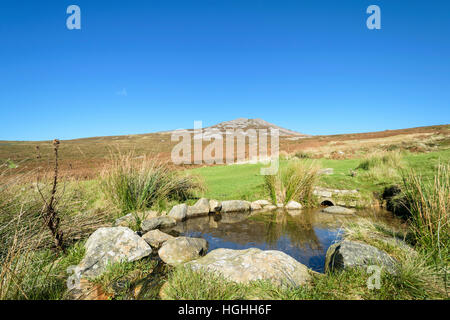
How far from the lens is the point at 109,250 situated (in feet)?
11.4

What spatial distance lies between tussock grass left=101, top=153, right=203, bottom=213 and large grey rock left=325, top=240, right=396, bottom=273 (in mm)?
4962

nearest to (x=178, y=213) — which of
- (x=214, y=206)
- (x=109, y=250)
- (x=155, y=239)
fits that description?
(x=214, y=206)

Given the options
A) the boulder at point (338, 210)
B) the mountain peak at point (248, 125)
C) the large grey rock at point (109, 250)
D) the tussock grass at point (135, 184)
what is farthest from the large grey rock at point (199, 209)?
the mountain peak at point (248, 125)

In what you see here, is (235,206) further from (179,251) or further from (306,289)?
(306,289)

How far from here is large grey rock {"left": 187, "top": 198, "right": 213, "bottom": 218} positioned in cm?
664

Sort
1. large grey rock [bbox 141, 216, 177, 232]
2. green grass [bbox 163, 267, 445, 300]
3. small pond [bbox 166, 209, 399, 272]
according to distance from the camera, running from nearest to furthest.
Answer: green grass [bbox 163, 267, 445, 300], small pond [bbox 166, 209, 399, 272], large grey rock [bbox 141, 216, 177, 232]

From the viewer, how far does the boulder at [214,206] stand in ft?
23.1

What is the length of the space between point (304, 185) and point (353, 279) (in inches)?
204

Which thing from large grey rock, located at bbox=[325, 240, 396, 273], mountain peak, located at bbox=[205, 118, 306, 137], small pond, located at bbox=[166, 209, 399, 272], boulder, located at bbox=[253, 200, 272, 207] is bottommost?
small pond, located at bbox=[166, 209, 399, 272]

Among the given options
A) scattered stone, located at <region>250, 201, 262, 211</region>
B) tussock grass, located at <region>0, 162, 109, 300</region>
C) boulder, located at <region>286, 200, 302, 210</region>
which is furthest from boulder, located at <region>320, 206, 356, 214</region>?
tussock grass, located at <region>0, 162, 109, 300</region>

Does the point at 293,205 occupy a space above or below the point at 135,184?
below

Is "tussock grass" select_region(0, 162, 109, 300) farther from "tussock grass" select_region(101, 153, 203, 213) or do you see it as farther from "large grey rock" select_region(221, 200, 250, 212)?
"large grey rock" select_region(221, 200, 250, 212)

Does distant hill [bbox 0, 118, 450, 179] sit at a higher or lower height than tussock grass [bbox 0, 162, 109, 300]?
higher

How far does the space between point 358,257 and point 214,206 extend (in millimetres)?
4659
